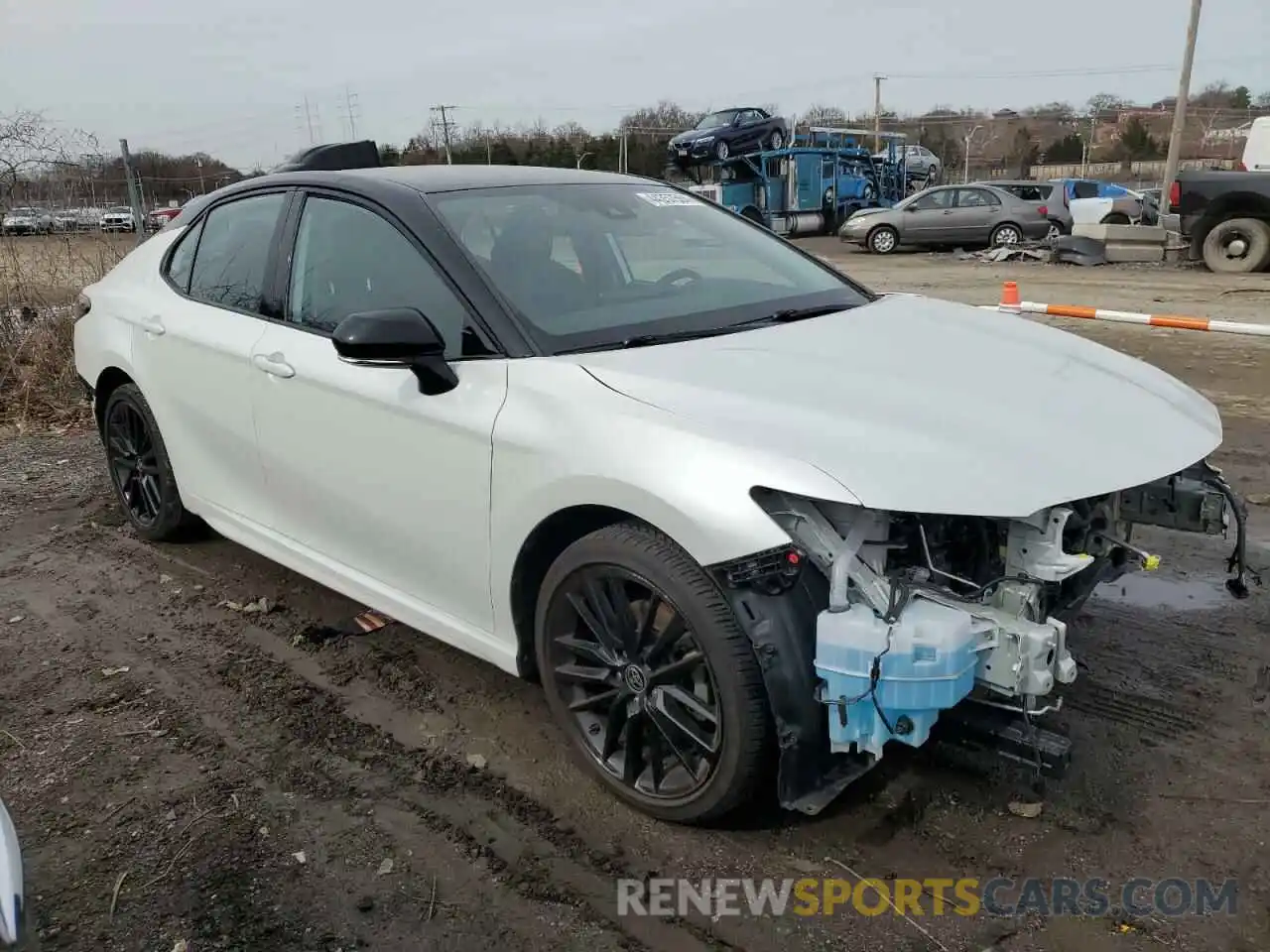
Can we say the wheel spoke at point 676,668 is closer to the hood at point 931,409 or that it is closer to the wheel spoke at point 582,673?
the wheel spoke at point 582,673

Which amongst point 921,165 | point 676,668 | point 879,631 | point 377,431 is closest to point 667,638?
point 676,668

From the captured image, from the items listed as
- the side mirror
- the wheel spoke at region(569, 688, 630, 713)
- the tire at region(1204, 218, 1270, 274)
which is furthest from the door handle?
the tire at region(1204, 218, 1270, 274)

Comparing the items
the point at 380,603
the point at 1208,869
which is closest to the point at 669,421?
the point at 380,603

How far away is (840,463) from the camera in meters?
2.33

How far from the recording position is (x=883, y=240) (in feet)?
74.0

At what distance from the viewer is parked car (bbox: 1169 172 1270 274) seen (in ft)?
49.3

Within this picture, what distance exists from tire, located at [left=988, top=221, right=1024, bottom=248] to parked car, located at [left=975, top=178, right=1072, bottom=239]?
21.9 inches

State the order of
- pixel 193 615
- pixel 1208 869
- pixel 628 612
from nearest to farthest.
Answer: pixel 1208 869 → pixel 628 612 → pixel 193 615

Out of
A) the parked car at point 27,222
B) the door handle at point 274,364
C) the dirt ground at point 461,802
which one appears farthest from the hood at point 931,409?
the parked car at point 27,222

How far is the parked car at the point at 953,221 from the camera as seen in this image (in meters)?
21.1

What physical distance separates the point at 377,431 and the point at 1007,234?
20.5 meters

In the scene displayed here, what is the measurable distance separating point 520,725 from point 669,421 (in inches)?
50.3

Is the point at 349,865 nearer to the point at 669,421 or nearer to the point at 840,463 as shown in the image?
the point at 669,421

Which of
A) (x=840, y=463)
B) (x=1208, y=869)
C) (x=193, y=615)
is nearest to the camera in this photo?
(x=840, y=463)
